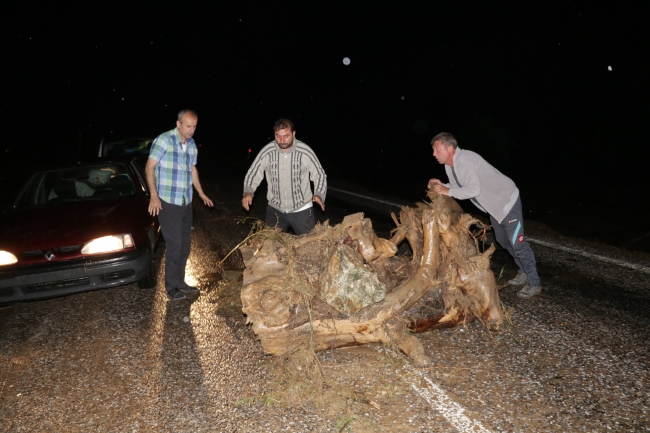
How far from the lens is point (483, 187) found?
493 cm

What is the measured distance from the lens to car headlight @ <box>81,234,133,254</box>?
504cm

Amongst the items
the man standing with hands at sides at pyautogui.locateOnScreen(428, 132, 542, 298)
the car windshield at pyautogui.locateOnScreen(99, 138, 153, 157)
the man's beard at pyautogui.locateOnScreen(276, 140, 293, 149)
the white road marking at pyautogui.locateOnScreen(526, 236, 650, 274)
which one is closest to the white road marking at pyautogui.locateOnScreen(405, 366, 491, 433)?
the man standing with hands at sides at pyautogui.locateOnScreen(428, 132, 542, 298)

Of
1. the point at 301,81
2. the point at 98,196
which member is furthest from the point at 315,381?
the point at 301,81

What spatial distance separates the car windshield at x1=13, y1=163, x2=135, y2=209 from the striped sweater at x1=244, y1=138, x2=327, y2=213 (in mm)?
2364

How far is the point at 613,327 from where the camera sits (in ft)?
14.4

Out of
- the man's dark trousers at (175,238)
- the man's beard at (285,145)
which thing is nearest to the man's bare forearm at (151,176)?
the man's dark trousers at (175,238)

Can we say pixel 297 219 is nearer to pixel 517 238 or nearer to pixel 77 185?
pixel 517 238

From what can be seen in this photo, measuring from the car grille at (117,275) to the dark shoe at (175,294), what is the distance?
0.50 m

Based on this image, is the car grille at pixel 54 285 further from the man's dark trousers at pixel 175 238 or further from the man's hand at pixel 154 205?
the man's hand at pixel 154 205

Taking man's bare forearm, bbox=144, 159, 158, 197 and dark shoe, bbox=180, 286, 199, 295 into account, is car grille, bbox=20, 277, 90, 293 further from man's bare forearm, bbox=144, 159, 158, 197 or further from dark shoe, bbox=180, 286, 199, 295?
man's bare forearm, bbox=144, 159, 158, 197

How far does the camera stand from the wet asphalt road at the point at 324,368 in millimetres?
3170

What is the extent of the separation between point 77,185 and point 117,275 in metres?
1.98

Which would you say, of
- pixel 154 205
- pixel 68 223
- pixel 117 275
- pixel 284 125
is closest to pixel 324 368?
pixel 284 125

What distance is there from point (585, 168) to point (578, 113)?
4.58 meters
